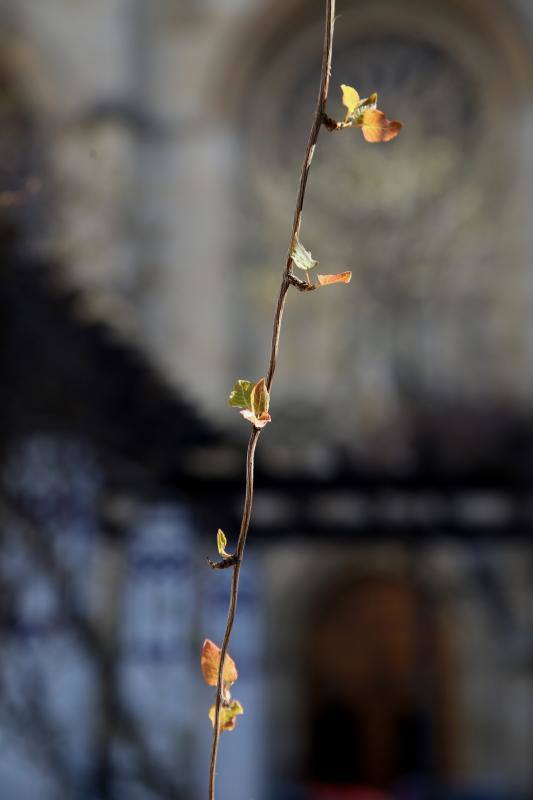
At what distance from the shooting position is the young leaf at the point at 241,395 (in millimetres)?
538

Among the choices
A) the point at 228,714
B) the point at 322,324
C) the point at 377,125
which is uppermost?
the point at 322,324

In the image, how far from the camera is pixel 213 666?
1.92ft

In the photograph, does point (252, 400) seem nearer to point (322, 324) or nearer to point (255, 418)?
point (255, 418)

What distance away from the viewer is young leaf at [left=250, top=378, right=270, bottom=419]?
0.54m

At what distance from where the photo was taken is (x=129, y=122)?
30.0 feet

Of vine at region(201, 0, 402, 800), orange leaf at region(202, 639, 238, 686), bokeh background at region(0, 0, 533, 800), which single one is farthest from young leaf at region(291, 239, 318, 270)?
bokeh background at region(0, 0, 533, 800)

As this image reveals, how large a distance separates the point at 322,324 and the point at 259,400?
28.1 feet

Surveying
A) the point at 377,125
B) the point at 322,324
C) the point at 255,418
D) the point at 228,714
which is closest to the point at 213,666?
the point at 228,714

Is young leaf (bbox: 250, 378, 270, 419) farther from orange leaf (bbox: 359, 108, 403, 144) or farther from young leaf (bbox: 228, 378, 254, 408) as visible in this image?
orange leaf (bbox: 359, 108, 403, 144)

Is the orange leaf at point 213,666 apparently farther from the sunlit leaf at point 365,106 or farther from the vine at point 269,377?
the sunlit leaf at point 365,106

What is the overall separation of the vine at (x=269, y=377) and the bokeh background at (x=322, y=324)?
520 centimetres

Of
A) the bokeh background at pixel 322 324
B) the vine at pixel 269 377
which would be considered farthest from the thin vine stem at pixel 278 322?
the bokeh background at pixel 322 324

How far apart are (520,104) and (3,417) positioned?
6.70m

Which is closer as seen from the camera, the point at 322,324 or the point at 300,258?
the point at 300,258
